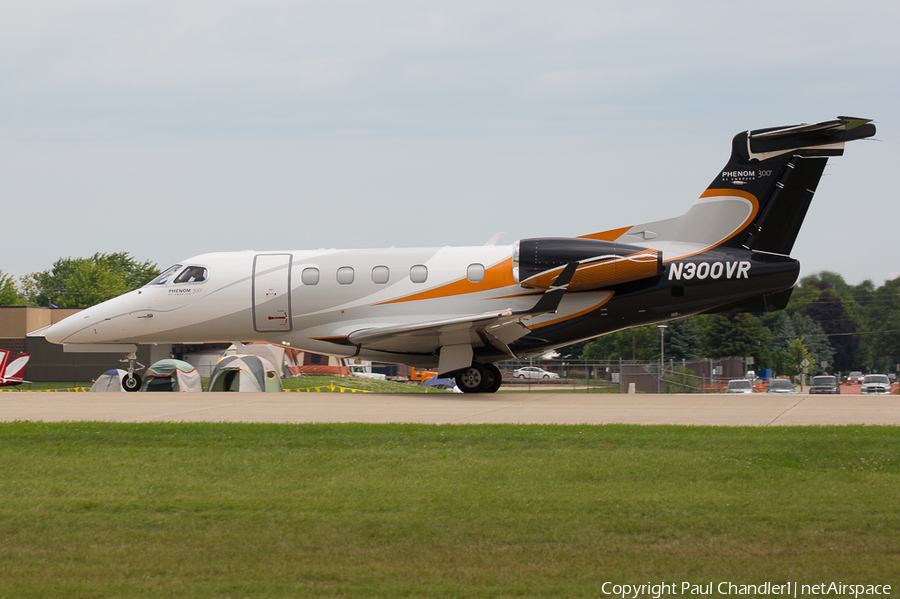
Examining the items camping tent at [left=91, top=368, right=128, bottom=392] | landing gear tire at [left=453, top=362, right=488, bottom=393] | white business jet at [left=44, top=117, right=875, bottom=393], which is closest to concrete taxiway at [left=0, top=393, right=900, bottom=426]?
landing gear tire at [left=453, top=362, right=488, bottom=393]

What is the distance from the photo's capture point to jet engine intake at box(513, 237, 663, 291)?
59.6ft

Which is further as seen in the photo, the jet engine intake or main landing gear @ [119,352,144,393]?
main landing gear @ [119,352,144,393]

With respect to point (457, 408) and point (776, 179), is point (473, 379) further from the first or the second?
point (776, 179)

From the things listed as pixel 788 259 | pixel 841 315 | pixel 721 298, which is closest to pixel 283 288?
pixel 721 298

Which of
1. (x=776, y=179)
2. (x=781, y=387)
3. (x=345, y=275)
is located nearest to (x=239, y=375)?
(x=345, y=275)

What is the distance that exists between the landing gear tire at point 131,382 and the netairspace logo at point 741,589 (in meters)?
17.5

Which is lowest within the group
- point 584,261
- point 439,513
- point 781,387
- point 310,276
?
Result: point 781,387

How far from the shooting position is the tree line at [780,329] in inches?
3169

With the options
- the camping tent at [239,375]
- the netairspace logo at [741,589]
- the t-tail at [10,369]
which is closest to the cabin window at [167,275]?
the camping tent at [239,375]

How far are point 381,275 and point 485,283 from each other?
250 centimetres

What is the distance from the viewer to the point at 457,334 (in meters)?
18.5

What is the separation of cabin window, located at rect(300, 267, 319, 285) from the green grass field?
926 centimetres

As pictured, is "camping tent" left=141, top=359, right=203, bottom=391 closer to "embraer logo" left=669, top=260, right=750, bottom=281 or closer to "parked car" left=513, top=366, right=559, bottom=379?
"embraer logo" left=669, top=260, right=750, bottom=281

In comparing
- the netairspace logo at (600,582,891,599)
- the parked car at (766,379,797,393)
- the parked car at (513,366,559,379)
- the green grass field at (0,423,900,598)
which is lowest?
the parked car at (513,366,559,379)
